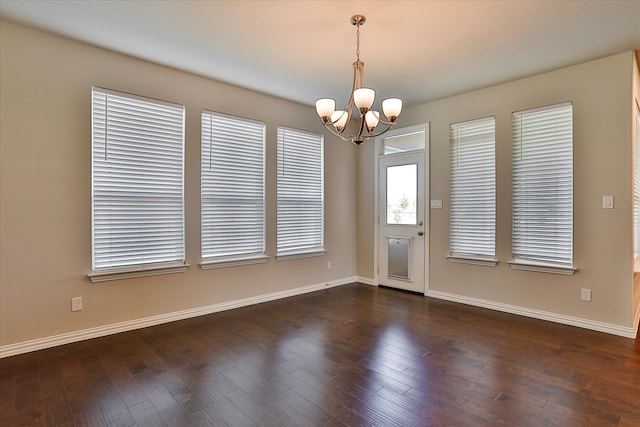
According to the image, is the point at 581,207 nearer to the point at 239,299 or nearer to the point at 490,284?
the point at 490,284

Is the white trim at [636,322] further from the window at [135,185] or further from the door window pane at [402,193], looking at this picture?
the window at [135,185]

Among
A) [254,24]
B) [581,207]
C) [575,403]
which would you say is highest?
[254,24]

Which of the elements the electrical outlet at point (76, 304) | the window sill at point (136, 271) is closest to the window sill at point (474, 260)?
the window sill at point (136, 271)

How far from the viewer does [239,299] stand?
4.30m

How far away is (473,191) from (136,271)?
4.10 meters

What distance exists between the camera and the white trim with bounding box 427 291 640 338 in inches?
132

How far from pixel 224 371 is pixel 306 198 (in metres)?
2.89

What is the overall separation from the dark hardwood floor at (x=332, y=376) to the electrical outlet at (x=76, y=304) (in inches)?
12.7

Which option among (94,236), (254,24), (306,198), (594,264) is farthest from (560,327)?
(94,236)

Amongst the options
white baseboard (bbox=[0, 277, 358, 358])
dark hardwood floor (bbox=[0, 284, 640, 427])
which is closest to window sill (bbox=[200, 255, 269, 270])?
white baseboard (bbox=[0, 277, 358, 358])

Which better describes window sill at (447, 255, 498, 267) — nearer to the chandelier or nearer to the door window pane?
the door window pane

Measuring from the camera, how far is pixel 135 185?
347cm

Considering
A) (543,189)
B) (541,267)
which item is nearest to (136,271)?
(541,267)

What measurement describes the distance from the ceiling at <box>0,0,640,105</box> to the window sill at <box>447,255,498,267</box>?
2.20 meters
